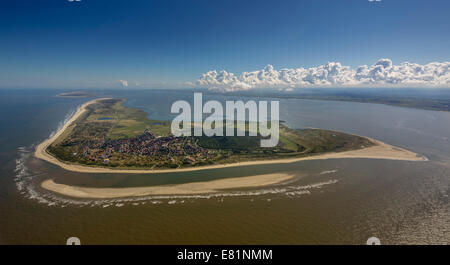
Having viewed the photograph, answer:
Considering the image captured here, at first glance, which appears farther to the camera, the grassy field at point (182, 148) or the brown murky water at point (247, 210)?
the grassy field at point (182, 148)

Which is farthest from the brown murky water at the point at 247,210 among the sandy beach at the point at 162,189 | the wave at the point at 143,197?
the sandy beach at the point at 162,189

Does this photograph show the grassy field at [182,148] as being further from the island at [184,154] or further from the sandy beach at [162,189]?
the sandy beach at [162,189]

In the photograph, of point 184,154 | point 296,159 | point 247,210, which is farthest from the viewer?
point 184,154

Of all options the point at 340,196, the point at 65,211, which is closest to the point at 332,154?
the point at 340,196

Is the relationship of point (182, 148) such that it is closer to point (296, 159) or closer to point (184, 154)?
point (184, 154)

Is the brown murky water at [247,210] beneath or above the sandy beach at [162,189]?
beneath

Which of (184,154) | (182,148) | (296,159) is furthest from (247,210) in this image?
(182,148)

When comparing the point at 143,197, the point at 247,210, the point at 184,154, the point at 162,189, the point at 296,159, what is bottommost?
the point at 247,210

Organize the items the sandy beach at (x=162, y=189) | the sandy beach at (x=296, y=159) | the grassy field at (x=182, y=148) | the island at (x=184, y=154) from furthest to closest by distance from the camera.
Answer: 1. the grassy field at (x=182, y=148)
2. the sandy beach at (x=296, y=159)
3. the island at (x=184, y=154)
4. the sandy beach at (x=162, y=189)

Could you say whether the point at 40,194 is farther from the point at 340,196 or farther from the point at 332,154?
the point at 332,154
